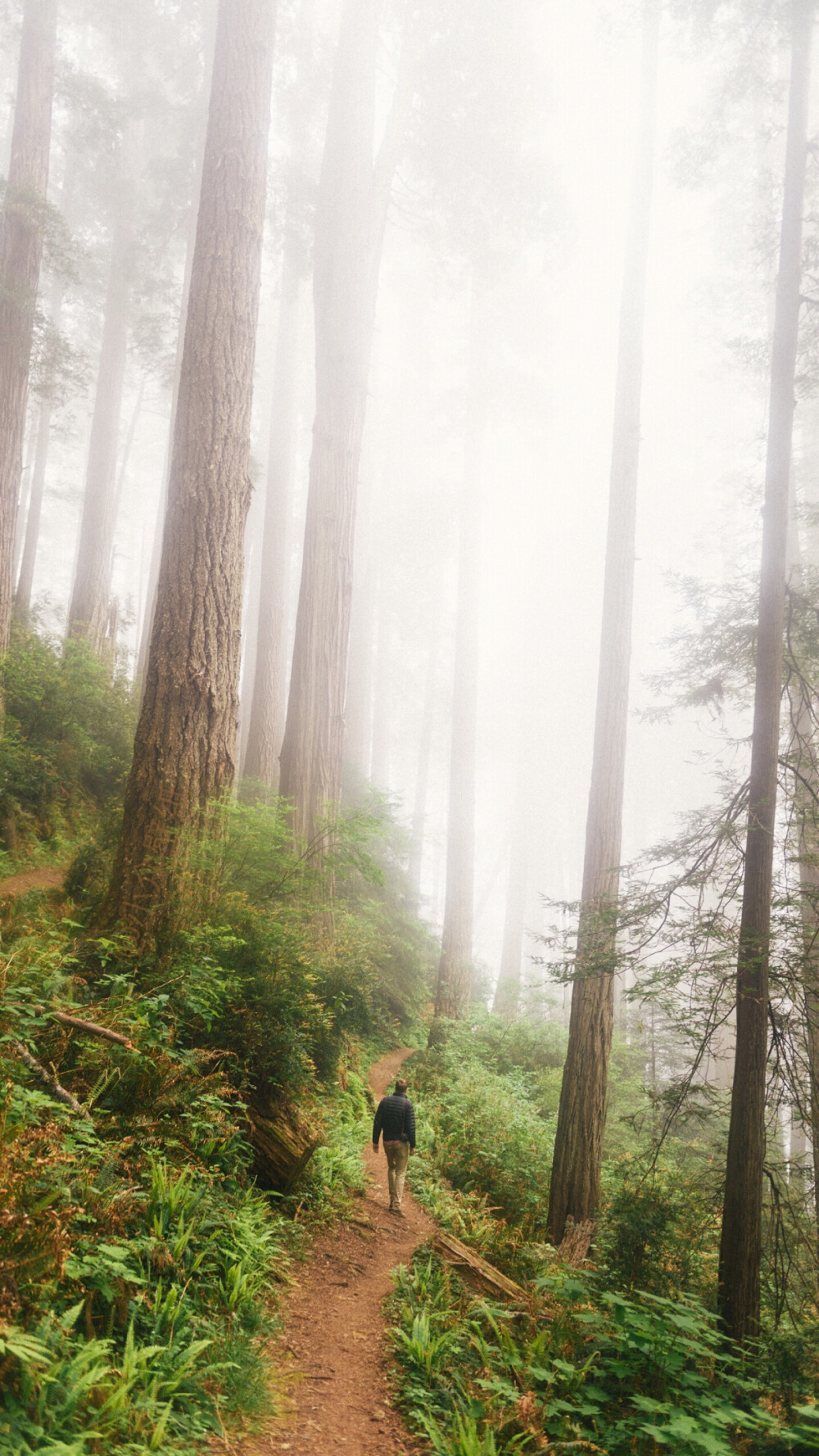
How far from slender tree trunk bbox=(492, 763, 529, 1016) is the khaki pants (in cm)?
1212

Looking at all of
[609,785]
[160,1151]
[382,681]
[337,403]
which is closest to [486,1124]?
[609,785]

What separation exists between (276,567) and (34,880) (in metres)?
9.52

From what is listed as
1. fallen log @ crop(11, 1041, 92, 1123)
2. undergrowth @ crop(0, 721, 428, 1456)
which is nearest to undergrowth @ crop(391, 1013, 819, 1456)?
undergrowth @ crop(0, 721, 428, 1456)

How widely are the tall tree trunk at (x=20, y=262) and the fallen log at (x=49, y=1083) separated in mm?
7486

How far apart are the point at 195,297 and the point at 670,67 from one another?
8.73 meters

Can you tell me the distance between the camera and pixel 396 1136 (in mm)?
7148

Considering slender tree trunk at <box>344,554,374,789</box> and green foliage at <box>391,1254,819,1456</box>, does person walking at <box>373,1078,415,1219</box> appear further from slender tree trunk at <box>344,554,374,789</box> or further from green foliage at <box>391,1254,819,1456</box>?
slender tree trunk at <box>344,554,374,789</box>

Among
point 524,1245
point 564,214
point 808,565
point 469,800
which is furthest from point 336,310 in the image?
point 524,1245

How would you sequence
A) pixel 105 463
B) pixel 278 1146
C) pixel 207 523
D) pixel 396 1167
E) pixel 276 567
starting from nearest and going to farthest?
1. pixel 278 1146
2. pixel 207 523
3. pixel 396 1167
4. pixel 276 567
5. pixel 105 463

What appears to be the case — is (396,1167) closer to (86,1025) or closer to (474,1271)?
(474,1271)

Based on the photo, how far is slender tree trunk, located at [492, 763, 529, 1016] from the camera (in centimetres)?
1973

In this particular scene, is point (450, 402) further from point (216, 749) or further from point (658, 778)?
point (658, 778)

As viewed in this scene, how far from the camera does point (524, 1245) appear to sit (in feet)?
21.5

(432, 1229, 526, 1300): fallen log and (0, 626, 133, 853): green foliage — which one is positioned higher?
(0, 626, 133, 853): green foliage
